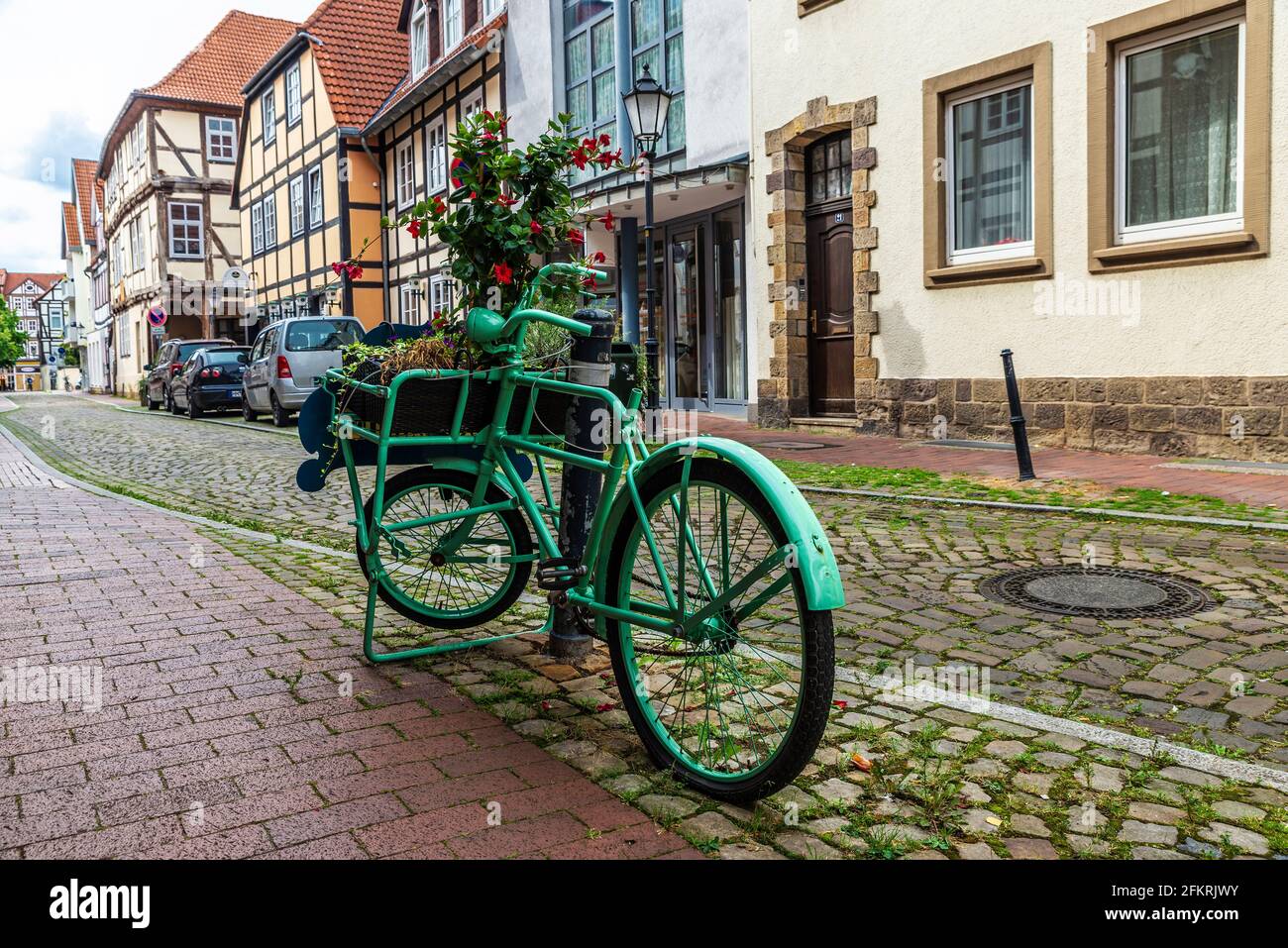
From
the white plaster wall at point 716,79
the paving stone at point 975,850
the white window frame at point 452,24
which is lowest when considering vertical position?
the paving stone at point 975,850

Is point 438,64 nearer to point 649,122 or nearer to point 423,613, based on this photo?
point 649,122

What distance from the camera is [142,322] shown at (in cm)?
4853

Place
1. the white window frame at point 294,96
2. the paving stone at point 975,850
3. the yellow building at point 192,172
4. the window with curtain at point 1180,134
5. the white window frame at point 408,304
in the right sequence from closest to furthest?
the paving stone at point 975,850, the window with curtain at point 1180,134, the white window frame at point 408,304, the white window frame at point 294,96, the yellow building at point 192,172

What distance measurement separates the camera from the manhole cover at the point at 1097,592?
191 inches

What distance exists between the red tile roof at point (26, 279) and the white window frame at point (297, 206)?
112487mm

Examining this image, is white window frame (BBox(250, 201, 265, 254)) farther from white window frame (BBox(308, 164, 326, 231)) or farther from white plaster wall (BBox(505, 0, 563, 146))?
Answer: white plaster wall (BBox(505, 0, 563, 146))

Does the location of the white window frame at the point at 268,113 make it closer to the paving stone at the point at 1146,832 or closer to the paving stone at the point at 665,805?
the paving stone at the point at 665,805

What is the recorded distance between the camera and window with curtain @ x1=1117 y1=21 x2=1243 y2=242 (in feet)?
31.6

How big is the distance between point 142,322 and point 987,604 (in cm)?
4958

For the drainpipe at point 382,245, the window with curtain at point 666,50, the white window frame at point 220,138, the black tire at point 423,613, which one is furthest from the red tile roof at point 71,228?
the black tire at point 423,613

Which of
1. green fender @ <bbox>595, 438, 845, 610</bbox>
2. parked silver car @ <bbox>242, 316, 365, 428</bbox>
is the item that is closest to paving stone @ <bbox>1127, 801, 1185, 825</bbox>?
green fender @ <bbox>595, 438, 845, 610</bbox>

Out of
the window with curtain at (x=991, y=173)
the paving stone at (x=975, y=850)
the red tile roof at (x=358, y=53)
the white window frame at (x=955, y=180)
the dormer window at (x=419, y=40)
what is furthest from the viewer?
the red tile roof at (x=358, y=53)

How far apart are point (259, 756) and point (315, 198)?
3012cm

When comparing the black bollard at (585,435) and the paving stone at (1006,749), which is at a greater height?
the black bollard at (585,435)
